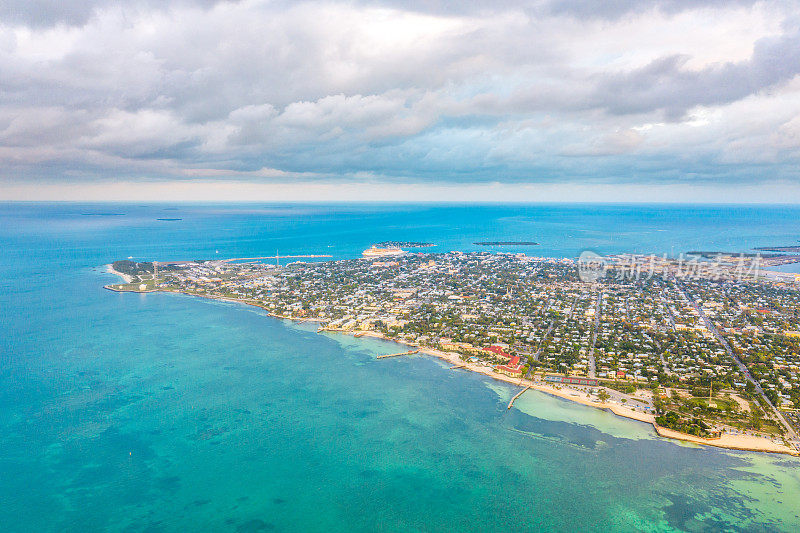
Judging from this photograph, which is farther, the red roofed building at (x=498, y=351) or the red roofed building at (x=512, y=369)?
the red roofed building at (x=498, y=351)

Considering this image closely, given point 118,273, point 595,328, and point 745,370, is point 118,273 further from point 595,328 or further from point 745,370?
point 745,370

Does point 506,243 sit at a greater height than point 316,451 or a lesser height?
lesser

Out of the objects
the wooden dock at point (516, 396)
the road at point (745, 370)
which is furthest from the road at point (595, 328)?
the road at point (745, 370)

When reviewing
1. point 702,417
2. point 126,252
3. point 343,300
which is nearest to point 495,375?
point 702,417

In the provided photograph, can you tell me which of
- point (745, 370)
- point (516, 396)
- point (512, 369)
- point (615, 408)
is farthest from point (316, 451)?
point (745, 370)

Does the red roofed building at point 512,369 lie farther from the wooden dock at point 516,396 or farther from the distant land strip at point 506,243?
the distant land strip at point 506,243

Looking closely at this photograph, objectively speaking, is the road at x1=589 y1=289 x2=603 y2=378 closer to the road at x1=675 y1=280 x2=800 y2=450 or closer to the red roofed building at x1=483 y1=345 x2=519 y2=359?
the red roofed building at x1=483 y1=345 x2=519 y2=359

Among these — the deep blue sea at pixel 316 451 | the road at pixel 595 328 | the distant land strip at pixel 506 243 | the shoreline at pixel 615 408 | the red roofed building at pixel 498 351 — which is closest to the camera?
the deep blue sea at pixel 316 451

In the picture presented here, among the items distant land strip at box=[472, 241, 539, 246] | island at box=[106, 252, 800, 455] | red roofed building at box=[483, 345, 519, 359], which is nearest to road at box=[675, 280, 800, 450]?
island at box=[106, 252, 800, 455]
